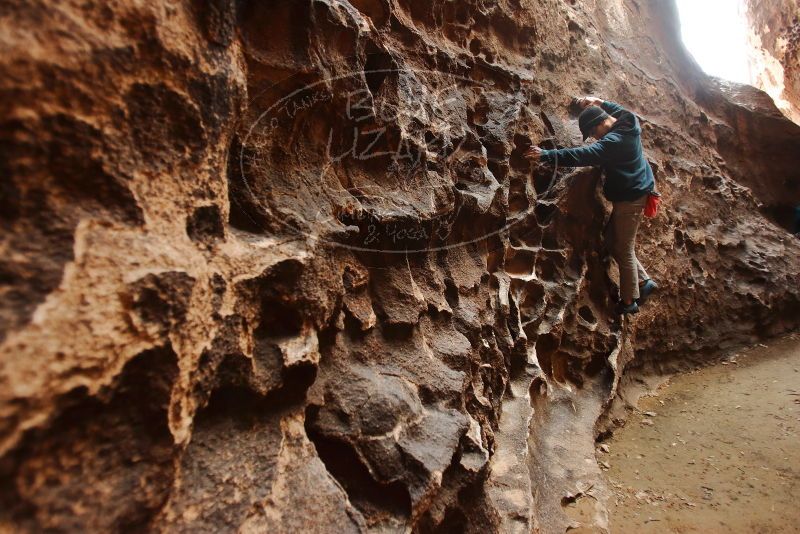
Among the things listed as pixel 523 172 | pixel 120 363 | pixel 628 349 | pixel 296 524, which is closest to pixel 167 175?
pixel 120 363

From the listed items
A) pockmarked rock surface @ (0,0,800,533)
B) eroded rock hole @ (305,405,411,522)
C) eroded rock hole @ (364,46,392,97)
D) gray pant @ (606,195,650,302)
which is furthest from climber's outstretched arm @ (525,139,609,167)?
eroded rock hole @ (305,405,411,522)

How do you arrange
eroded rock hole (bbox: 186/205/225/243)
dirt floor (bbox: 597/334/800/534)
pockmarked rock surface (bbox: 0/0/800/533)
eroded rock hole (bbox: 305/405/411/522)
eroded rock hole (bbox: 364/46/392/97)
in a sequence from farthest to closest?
1. dirt floor (bbox: 597/334/800/534)
2. eroded rock hole (bbox: 364/46/392/97)
3. eroded rock hole (bbox: 305/405/411/522)
4. eroded rock hole (bbox: 186/205/225/243)
5. pockmarked rock surface (bbox: 0/0/800/533)

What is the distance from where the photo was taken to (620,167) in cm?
324

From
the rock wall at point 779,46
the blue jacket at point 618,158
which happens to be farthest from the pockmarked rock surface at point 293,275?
the rock wall at point 779,46

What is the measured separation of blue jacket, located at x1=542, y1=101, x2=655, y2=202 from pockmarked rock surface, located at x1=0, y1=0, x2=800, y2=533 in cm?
22

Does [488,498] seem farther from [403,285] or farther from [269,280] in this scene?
[269,280]

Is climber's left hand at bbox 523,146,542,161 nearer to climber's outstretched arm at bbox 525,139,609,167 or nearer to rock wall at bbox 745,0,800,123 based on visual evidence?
climber's outstretched arm at bbox 525,139,609,167

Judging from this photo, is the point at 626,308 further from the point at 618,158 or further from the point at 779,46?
the point at 779,46

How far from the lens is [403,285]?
2.00m

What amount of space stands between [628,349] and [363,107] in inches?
122

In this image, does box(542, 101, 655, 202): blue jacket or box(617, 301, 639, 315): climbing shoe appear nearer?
box(542, 101, 655, 202): blue jacket

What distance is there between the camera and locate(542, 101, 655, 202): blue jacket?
302 cm
